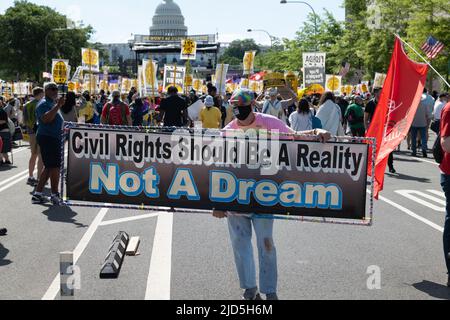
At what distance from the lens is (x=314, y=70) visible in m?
24.2

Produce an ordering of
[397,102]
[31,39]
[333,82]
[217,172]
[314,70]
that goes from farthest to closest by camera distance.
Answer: [31,39] < [333,82] < [314,70] < [397,102] < [217,172]

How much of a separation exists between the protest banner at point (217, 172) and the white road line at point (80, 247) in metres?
0.83

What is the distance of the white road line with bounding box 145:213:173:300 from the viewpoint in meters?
5.95

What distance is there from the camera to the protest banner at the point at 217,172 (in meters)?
6.02

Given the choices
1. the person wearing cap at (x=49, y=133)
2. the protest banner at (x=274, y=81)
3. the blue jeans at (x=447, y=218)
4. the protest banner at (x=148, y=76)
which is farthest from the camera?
the protest banner at (x=148, y=76)

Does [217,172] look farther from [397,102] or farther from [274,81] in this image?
[274,81]

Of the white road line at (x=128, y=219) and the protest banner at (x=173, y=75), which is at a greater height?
the protest banner at (x=173, y=75)

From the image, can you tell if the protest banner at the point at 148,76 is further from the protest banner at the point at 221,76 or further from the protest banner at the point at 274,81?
the protest banner at the point at 274,81

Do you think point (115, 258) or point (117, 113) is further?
point (117, 113)

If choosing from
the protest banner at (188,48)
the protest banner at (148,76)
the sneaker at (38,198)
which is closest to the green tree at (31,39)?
the protest banner at (188,48)

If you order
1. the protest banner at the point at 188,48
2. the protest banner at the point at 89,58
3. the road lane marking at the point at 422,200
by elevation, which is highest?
the protest banner at the point at 188,48

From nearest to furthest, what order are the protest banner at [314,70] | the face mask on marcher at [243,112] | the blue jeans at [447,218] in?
1. the face mask on marcher at [243,112]
2. the blue jeans at [447,218]
3. the protest banner at [314,70]

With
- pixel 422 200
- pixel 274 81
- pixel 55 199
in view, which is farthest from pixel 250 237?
pixel 274 81

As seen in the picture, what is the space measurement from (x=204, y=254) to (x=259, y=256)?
1.75m
